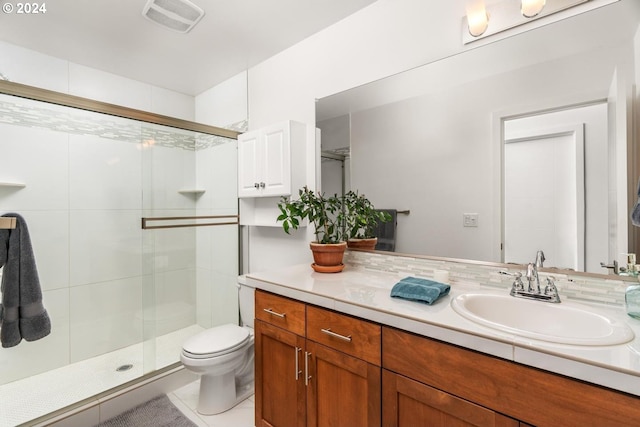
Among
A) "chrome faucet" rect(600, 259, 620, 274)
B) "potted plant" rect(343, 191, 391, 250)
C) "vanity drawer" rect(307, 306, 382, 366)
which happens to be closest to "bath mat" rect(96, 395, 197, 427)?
"vanity drawer" rect(307, 306, 382, 366)

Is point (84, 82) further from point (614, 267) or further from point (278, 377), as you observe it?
point (614, 267)

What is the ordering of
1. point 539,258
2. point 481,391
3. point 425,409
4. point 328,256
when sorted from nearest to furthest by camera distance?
point 481,391 < point 425,409 < point 539,258 < point 328,256

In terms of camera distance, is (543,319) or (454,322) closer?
(454,322)

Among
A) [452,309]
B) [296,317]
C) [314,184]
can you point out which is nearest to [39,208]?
[314,184]

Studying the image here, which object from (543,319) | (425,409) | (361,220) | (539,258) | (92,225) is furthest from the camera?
(92,225)

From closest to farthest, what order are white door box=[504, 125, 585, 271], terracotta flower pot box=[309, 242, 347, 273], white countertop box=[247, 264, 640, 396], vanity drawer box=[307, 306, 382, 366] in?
white countertop box=[247, 264, 640, 396] < vanity drawer box=[307, 306, 382, 366] < white door box=[504, 125, 585, 271] < terracotta flower pot box=[309, 242, 347, 273]

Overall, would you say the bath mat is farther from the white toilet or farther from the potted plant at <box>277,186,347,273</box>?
the potted plant at <box>277,186,347,273</box>

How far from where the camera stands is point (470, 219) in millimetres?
1486

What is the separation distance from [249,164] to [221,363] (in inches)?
53.2

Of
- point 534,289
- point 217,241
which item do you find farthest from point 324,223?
point 217,241

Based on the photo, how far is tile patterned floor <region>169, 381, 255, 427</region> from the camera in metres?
1.78

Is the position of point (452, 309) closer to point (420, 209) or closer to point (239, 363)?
point (420, 209)

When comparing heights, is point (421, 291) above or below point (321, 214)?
below

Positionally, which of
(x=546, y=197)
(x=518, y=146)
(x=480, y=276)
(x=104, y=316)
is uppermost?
(x=518, y=146)
